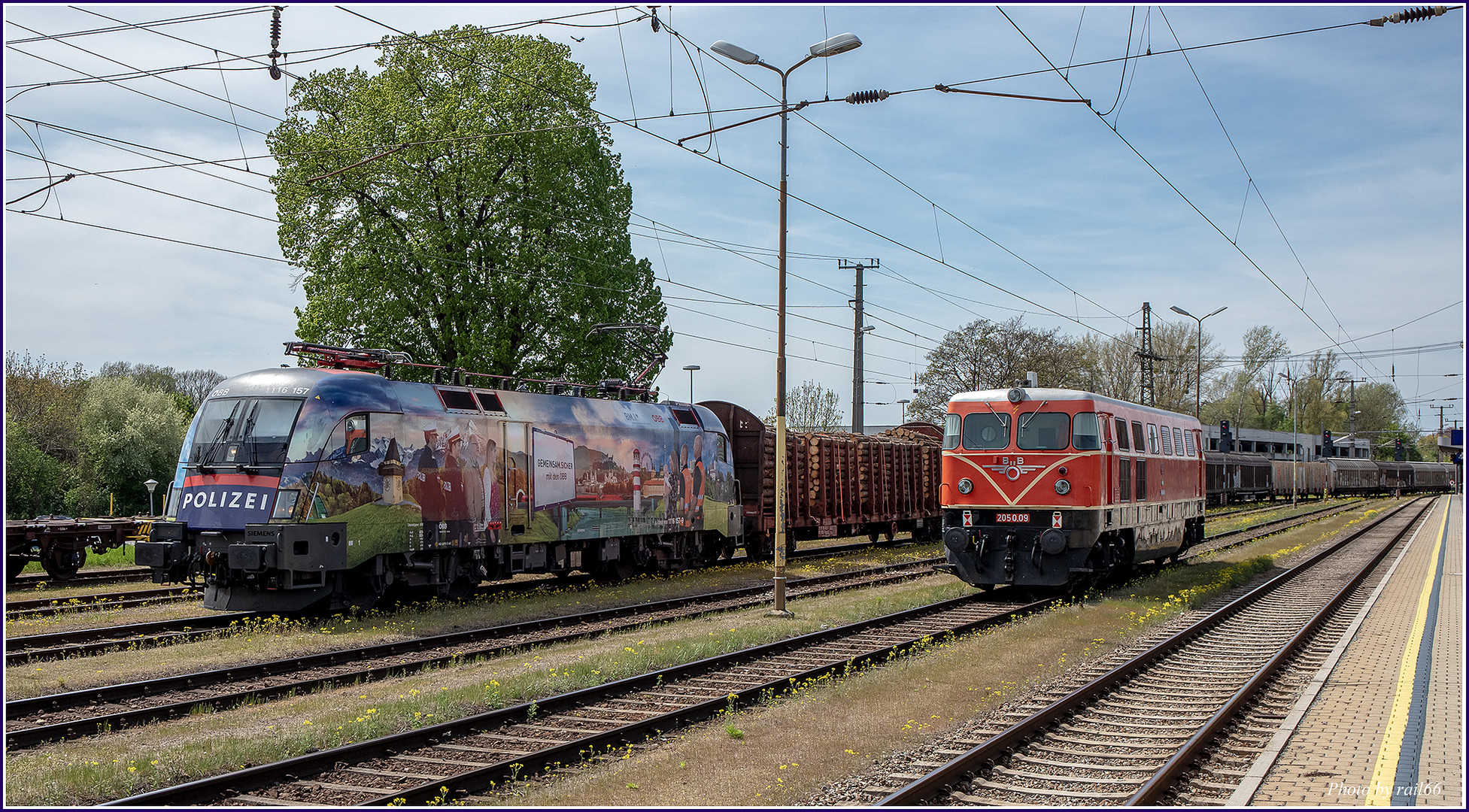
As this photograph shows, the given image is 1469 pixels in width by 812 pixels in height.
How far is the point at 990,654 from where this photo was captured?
13086 millimetres

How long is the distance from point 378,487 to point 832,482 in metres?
15.4

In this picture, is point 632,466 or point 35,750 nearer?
point 35,750

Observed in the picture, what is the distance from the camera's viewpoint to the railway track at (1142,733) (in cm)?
777

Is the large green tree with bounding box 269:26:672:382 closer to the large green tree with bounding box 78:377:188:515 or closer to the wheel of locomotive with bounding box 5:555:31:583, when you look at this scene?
the wheel of locomotive with bounding box 5:555:31:583

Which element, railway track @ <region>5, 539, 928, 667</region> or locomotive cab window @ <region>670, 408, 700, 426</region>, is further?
locomotive cab window @ <region>670, 408, 700, 426</region>

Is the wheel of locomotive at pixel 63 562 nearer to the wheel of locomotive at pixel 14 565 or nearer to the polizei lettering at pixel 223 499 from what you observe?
the wheel of locomotive at pixel 14 565

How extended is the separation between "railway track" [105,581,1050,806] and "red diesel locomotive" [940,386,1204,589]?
4.79 metres

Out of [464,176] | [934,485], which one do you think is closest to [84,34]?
[464,176]

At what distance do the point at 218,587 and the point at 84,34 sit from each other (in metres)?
7.69

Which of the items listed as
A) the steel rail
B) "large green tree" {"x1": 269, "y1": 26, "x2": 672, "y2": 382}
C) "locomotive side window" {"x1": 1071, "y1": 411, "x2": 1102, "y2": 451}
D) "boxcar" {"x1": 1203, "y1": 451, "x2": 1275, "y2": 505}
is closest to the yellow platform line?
the steel rail

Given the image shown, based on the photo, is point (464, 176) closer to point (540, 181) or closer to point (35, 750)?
point (540, 181)

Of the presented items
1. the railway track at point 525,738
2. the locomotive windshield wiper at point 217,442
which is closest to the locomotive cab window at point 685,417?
the locomotive windshield wiper at point 217,442

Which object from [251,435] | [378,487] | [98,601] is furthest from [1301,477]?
[98,601]

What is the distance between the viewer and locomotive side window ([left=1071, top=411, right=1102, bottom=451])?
17812mm
